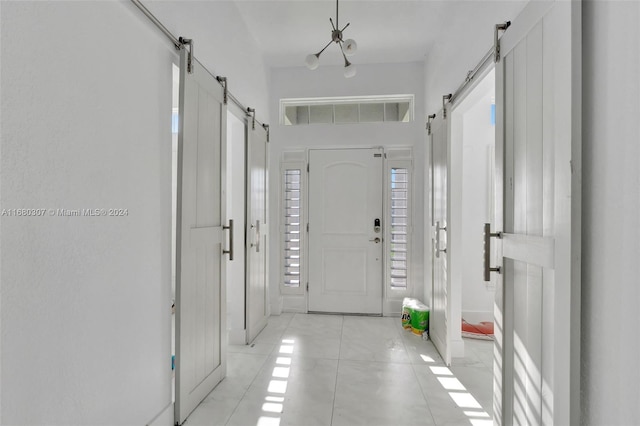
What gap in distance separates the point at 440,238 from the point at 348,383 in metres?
1.43

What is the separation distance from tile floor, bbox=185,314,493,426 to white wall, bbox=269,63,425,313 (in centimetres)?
98

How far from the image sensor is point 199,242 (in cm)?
201

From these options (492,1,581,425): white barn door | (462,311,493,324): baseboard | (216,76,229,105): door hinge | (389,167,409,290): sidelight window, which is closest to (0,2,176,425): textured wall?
(216,76,229,105): door hinge

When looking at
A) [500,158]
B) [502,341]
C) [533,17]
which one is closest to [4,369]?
[502,341]

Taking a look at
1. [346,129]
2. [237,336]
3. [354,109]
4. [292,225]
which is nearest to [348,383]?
[237,336]

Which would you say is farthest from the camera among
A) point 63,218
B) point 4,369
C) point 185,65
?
point 185,65

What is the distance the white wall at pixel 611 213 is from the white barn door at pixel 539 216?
0.05 meters

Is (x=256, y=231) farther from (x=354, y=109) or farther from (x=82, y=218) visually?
(x=82, y=218)

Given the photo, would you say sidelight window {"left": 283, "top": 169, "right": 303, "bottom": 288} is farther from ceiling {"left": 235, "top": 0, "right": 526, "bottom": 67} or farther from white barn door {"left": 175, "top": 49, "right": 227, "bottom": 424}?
white barn door {"left": 175, "top": 49, "right": 227, "bottom": 424}

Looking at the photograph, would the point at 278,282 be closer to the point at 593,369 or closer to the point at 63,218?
the point at 63,218

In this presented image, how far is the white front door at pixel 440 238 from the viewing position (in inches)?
104

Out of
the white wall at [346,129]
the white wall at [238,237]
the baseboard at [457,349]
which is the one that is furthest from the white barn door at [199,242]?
the baseboard at [457,349]

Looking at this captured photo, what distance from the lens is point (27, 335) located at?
1.01 meters

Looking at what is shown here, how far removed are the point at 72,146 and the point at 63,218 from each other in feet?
0.85
